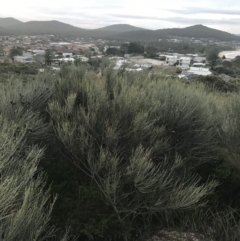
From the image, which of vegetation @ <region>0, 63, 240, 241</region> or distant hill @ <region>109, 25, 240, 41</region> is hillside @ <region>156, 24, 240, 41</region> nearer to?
distant hill @ <region>109, 25, 240, 41</region>

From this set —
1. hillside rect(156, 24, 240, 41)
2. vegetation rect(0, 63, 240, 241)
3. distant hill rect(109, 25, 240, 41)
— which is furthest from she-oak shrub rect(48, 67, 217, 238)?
hillside rect(156, 24, 240, 41)

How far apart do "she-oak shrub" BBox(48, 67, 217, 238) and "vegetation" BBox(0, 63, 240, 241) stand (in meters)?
0.02

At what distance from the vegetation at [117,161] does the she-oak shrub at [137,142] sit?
22 mm

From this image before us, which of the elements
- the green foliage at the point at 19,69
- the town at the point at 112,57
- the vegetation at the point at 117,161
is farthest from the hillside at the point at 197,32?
the vegetation at the point at 117,161

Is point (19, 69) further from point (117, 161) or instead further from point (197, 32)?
point (197, 32)

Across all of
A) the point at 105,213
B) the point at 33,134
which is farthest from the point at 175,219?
the point at 33,134

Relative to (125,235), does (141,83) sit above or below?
above

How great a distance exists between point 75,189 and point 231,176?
3.43 m

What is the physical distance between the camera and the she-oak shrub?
Result: 455 cm

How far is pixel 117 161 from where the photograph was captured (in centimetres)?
461

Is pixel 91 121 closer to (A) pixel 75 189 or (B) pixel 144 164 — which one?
(A) pixel 75 189

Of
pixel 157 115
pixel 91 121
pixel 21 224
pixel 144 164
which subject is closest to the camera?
pixel 21 224

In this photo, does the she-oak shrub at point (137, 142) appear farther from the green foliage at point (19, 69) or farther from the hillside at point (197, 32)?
the hillside at point (197, 32)

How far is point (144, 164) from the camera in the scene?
4242 mm
